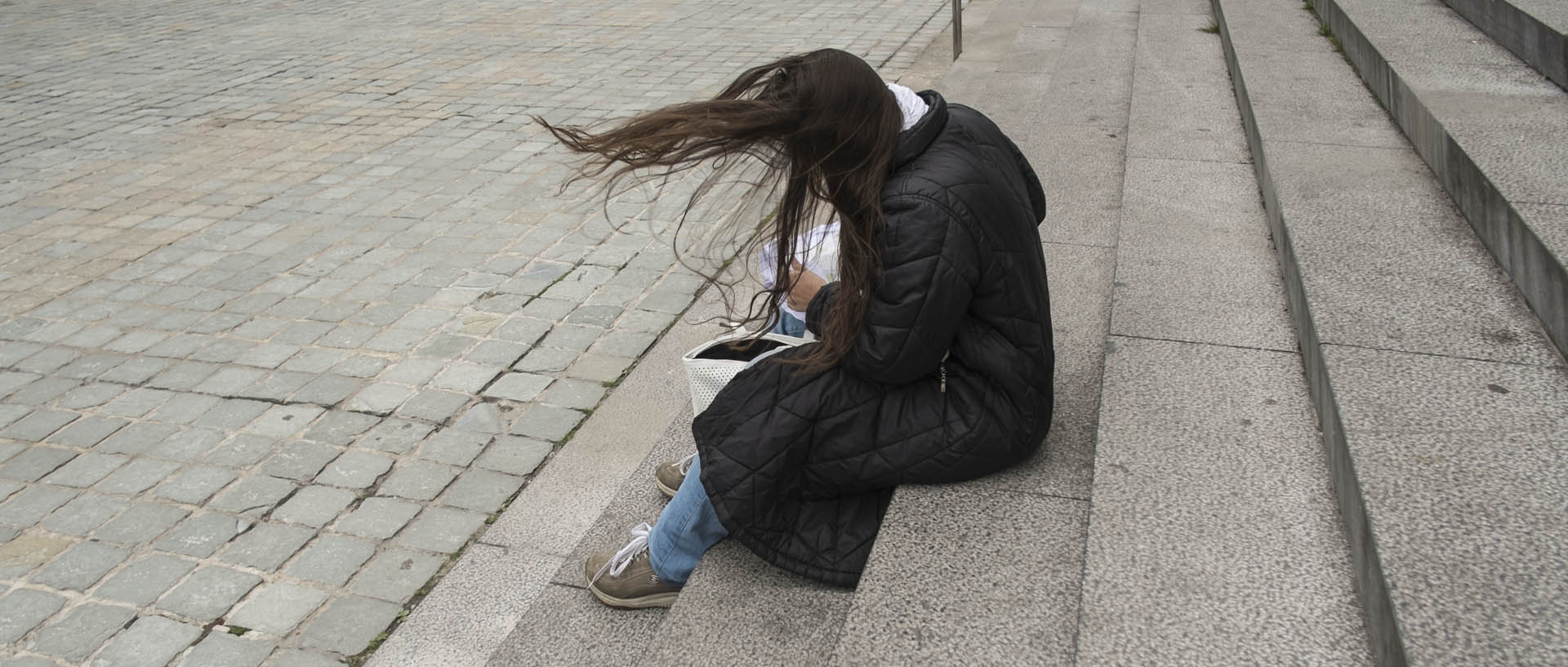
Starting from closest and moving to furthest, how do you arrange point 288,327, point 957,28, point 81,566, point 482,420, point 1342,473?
point 1342,473 → point 81,566 → point 482,420 → point 288,327 → point 957,28

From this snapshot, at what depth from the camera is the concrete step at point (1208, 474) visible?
6.96ft

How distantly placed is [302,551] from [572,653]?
3.60 ft

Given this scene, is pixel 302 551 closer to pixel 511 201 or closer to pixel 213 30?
pixel 511 201

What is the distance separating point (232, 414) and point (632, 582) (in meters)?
2.08

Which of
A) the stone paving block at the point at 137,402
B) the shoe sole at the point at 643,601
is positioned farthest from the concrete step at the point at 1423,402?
the stone paving block at the point at 137,402

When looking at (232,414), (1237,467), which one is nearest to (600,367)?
(232,414)

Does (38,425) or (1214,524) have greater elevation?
(1214,524)

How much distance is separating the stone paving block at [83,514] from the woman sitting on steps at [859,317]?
193 centimetres

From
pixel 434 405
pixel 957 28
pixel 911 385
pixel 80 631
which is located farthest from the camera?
pixel 957 28

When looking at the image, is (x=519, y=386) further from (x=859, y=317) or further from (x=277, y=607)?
(x=859, y=317)

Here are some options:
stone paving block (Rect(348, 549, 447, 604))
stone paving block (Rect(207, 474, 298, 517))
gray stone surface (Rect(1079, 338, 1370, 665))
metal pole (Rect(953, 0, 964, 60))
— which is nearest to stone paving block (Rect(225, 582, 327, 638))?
stone paving block (Rect(348, 549, 447, 604))

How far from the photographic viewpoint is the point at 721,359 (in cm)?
294

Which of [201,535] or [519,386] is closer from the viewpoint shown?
[201,535]

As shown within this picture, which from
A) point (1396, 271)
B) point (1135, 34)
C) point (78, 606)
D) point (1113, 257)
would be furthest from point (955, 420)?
point (1135, 34)
